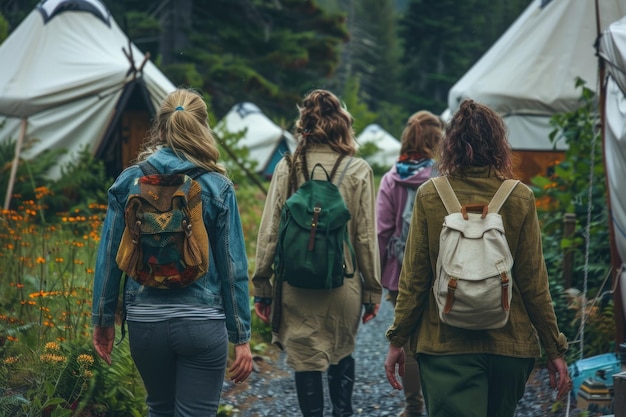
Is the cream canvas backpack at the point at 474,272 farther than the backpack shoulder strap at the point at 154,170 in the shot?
No

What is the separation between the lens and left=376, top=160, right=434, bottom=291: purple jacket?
5559 mm

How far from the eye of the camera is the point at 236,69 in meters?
25.0

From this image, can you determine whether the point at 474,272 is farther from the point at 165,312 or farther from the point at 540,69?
the point at 540,69

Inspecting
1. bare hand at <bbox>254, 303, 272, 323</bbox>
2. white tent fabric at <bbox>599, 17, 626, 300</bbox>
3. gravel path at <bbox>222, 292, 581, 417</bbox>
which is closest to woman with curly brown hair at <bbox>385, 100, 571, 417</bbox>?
bare hand at <bbox>254, 303, 272, 323</bbox>

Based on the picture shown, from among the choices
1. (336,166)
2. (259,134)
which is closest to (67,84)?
(336,166)

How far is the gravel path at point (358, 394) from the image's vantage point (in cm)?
575

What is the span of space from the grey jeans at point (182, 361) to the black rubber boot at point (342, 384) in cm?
189

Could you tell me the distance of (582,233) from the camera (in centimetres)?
712

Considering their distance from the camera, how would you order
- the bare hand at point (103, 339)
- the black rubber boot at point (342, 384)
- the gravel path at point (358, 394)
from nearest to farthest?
the bare hand at point (103, 339)
the black rubber boot at point (342, 384)
the gravel path at point (358, 394)

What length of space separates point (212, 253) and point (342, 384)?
211 cm

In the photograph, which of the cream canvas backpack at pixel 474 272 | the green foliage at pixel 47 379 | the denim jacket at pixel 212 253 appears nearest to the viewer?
the cream canvas backpack at pixel 474 272

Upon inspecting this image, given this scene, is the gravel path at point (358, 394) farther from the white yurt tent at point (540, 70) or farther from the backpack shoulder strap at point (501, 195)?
the white yurt tent at point (540, 70)

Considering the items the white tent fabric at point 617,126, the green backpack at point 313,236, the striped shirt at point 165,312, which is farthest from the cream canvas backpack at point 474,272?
the white tent fabric at point 617,126

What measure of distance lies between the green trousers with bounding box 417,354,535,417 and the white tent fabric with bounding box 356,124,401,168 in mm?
32102
